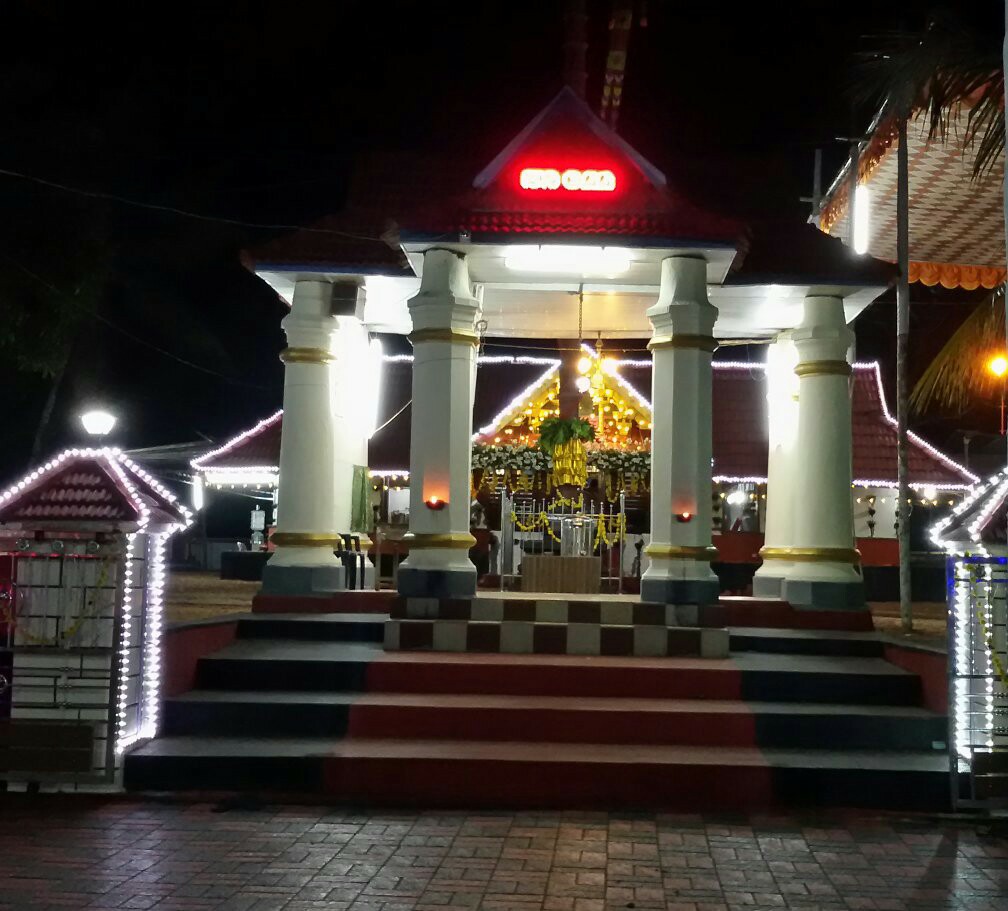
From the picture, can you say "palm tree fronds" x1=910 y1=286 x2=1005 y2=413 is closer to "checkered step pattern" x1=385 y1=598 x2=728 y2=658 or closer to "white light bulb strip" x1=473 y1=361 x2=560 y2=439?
"checkered step pattern" x1=385 y1=598 x2=728 y2=658

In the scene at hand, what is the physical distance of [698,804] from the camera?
711 centimetres

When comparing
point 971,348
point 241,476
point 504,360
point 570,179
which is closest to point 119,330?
point 241,476

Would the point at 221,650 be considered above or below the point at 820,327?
below

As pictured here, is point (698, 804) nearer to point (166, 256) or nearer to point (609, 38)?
point (609, 38)

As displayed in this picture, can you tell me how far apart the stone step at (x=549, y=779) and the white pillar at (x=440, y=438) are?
2690mm

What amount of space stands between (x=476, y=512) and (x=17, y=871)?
41.8 feet

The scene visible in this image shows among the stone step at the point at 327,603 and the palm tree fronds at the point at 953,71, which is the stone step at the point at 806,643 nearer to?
the stone step at the point at 327,603

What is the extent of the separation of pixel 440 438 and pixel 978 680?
4.75 metres

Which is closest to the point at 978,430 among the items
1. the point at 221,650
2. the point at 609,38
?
the point at 609,38

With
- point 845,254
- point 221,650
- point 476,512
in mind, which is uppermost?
point 845,254

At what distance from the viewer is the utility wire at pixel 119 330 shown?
17.5 meters

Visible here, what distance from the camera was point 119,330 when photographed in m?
24.1

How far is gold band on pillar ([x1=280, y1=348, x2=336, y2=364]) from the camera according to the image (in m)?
11.1

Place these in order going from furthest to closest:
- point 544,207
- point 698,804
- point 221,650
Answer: point 544,207 → point 221,650 → point 698,804
